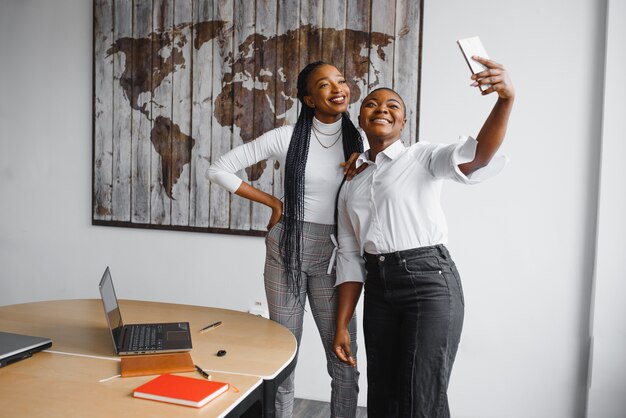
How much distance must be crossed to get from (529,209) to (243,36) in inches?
67.7

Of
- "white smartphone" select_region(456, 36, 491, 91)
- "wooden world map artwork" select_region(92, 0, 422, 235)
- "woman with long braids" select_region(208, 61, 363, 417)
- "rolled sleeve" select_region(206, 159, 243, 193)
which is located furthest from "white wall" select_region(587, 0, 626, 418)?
"rolled sleeve" select_region(206, 159, 243, 193)

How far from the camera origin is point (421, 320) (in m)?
1.68

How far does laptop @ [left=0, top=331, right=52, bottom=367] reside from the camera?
1.50 metres

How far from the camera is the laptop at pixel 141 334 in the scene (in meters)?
1.60

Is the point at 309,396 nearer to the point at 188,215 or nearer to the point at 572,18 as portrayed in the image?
the point at 188,215

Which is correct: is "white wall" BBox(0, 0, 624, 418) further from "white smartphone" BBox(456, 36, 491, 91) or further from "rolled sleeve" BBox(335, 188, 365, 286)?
"white smartphone" BBox(456, 36, 491, 91)

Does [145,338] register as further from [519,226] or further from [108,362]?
[519,226]

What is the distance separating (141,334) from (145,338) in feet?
0.14

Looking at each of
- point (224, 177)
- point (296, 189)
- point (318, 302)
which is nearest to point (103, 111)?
point (224, 177)

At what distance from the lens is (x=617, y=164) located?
8.77ft

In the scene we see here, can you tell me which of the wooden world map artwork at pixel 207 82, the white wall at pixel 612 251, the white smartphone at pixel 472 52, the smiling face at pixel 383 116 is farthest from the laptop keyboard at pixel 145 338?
the white wall at pixel 612 251

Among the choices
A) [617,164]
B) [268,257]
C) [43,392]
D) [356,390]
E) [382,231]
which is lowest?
[356,390]

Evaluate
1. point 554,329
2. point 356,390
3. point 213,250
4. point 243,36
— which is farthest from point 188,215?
point 554,329

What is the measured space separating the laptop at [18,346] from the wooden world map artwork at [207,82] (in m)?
1.65
